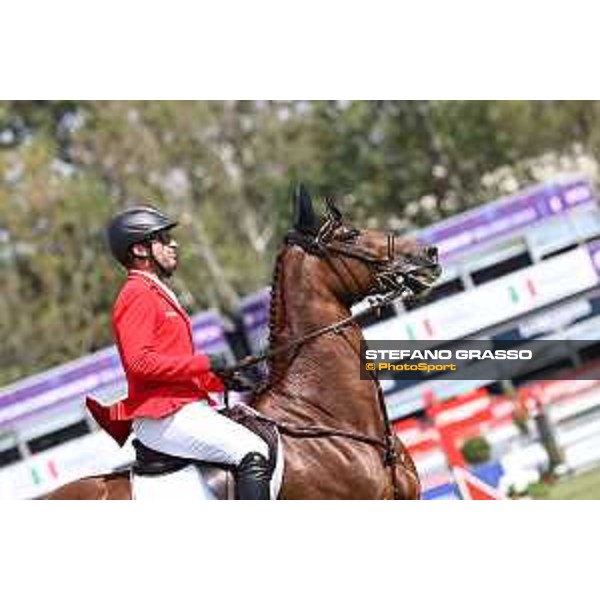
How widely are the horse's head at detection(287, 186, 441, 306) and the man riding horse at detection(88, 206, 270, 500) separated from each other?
1.98 ft

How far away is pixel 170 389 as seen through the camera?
4789 mm

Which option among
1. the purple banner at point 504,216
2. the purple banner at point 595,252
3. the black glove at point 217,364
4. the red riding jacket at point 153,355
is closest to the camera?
the red riding jacket at point 153,355

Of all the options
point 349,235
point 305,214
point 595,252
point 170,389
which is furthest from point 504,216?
point 170,389

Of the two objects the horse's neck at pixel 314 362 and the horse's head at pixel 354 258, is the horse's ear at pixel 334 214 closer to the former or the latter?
the horse's head at pixel 354 258

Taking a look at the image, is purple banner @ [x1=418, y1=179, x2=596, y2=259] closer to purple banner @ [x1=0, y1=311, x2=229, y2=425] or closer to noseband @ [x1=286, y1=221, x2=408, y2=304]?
noseband @ [x1=286, y1=221, x2=408, y2=304]

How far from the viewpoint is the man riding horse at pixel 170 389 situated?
4668 millimetres

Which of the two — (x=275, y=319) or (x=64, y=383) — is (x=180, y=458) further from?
(x=64, y=383)

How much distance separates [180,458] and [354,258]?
1.08m

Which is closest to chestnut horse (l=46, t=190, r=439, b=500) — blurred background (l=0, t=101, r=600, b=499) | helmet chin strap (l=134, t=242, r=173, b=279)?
helmet chin strap (l=134, t=242, r=173, b=279)

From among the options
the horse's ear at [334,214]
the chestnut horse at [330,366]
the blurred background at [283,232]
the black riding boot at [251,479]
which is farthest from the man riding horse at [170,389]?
the blurred background at [283,232]

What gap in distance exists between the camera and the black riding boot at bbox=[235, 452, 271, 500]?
4.73 metres

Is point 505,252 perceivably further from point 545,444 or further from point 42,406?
point 42,406

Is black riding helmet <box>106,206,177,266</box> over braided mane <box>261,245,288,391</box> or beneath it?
over
